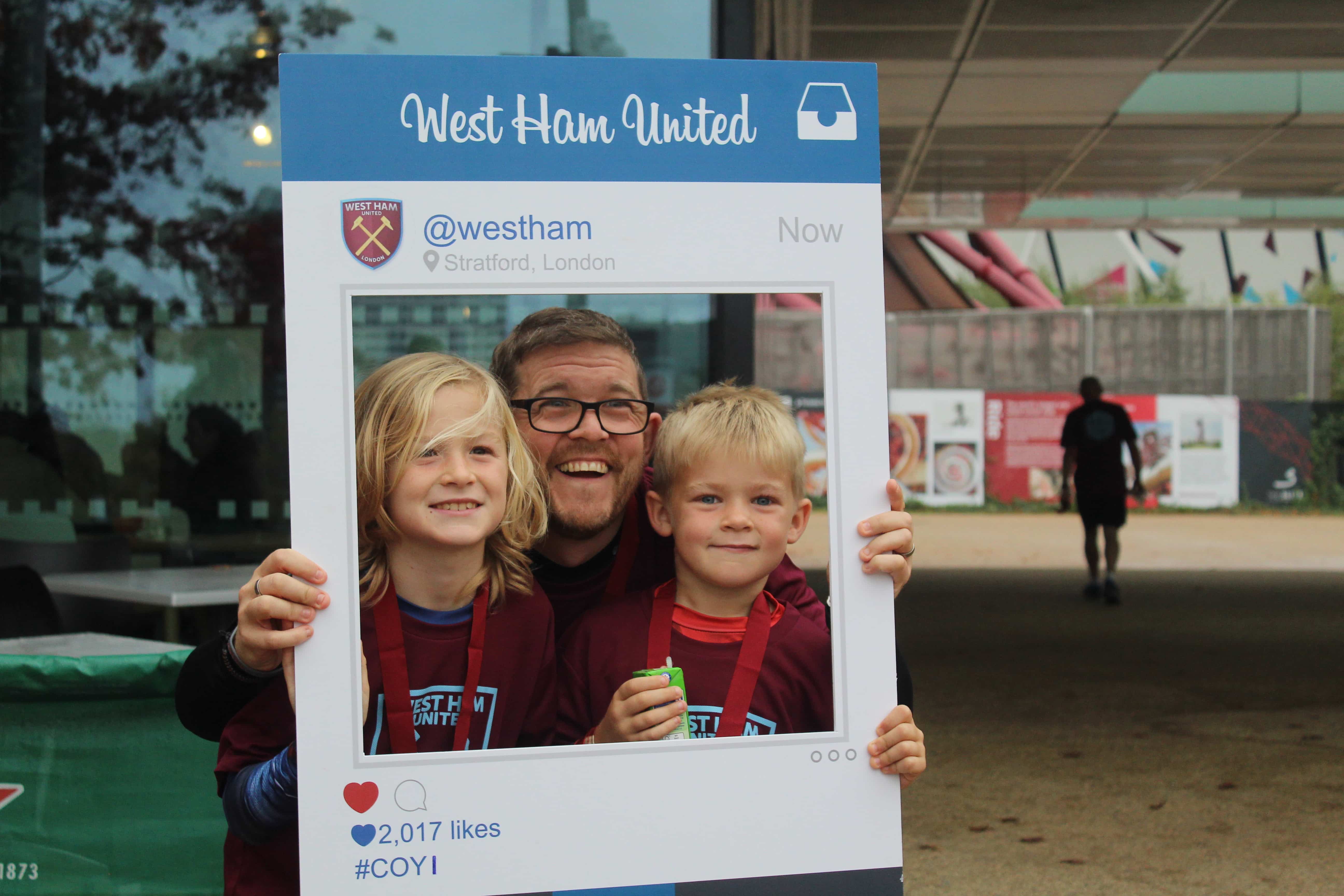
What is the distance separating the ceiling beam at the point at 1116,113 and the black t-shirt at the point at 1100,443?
237cm

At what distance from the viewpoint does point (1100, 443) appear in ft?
30.8

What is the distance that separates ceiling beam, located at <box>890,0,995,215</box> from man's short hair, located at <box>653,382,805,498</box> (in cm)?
570

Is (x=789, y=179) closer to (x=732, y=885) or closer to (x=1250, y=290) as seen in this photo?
(x=732, y=885)

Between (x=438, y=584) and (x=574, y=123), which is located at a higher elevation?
(x=574, y=123)

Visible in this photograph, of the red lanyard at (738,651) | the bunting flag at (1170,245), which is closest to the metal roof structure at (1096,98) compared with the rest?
the red lanyard at (738,651)

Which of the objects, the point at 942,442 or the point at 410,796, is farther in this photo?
the point at 942,442

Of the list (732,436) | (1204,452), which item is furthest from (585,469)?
(1204,452)

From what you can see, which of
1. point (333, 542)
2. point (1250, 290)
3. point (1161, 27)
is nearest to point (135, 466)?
point (333, 542)

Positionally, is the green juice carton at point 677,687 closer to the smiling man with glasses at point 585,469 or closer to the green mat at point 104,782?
the smiling man with glasses at point 585,469

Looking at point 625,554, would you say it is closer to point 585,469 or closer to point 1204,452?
point 585,469

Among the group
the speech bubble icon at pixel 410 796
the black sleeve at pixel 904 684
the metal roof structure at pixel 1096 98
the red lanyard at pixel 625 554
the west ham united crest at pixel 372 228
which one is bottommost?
the speech bubble icon at pixel 410 796

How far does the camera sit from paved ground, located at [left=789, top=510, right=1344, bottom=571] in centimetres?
1343

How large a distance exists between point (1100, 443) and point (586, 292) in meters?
8.57

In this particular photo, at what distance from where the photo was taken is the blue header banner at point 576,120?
1520 mm
